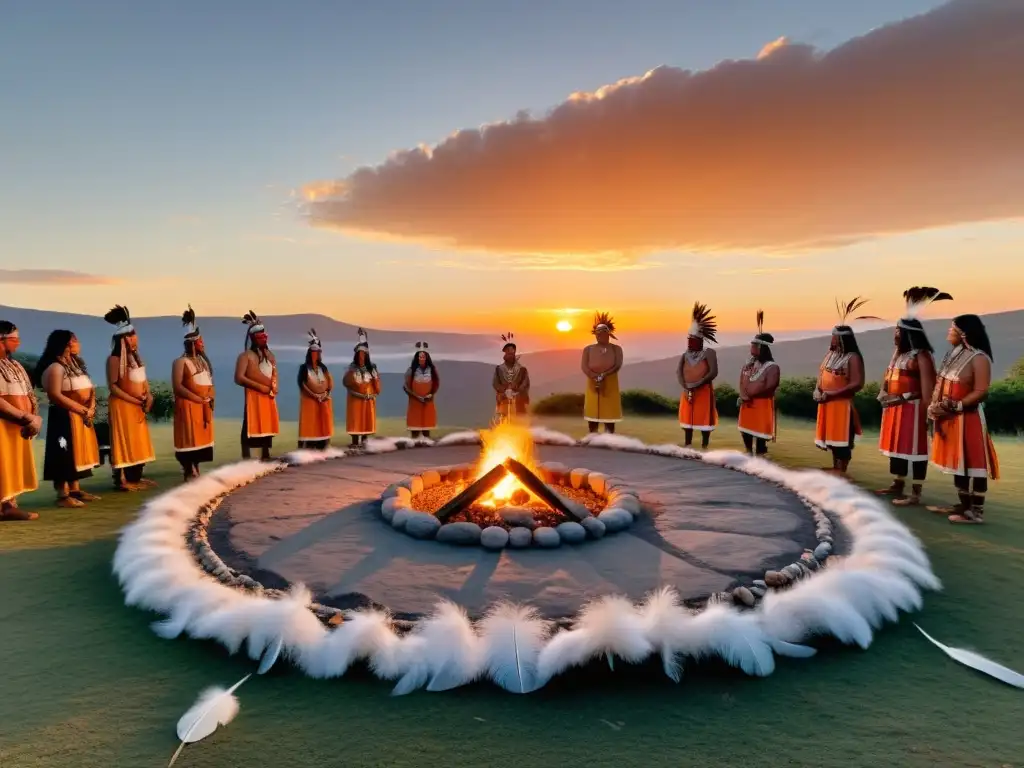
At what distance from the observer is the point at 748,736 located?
2.88 metres

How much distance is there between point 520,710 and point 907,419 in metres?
5.96

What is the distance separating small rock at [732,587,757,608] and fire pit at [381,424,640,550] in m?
1.33

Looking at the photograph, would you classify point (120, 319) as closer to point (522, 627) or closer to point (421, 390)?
point (421, 390)

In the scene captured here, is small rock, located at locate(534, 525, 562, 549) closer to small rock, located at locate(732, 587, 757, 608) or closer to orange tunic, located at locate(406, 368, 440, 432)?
small rock, located at locate(732, 587, 757, 608)

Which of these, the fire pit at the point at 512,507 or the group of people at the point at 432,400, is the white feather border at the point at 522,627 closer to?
the fire pit at the point at 512,507

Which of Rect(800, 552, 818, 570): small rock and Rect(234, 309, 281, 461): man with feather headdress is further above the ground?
Rect(234, 309, 281, 461): man with feather headdress

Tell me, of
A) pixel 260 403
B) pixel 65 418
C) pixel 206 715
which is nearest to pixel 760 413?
pixel 260 403

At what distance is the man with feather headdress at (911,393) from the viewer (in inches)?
275

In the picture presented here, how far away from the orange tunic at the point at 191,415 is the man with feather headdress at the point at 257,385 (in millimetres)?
583

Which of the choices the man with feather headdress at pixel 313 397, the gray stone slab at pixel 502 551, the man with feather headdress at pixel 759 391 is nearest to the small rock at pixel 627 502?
the gray stone slab at pixel 502 551

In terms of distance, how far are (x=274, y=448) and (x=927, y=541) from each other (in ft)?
28.6

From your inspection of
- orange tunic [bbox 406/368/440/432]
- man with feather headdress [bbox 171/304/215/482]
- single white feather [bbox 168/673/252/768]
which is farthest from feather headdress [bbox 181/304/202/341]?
single white feather [bbox 168/673/252/768]

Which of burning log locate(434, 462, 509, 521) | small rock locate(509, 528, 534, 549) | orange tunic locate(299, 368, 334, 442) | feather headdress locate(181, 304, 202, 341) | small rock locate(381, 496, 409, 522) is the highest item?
feather headdress locate(181, 304, 202, 341)

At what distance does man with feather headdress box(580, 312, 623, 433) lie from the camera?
10156mm
